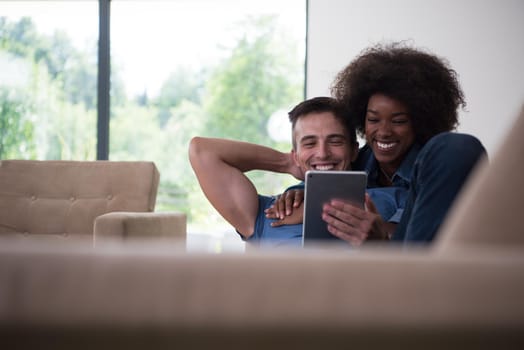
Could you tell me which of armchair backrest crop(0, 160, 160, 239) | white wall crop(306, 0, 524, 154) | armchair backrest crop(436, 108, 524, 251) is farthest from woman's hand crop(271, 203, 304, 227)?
white wall crop(306, 0, 524, 154)

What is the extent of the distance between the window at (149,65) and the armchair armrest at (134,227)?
2.92 m

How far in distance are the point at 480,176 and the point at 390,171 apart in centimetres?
148

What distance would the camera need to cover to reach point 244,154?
2.36 metres

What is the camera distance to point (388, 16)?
16.6ft

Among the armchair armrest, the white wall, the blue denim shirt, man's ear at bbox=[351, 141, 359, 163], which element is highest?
the white wall

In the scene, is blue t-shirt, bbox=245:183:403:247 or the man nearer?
blue t-shirt, bbox=245:183:403:247

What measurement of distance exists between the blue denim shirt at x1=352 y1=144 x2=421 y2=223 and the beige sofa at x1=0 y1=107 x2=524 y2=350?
1.40m

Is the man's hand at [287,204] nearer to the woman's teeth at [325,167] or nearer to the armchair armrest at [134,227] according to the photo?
the woman's teeth at [325,167]

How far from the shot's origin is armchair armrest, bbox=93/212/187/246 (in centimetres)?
236

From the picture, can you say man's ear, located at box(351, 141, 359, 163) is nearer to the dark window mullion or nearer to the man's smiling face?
the man's smiling face

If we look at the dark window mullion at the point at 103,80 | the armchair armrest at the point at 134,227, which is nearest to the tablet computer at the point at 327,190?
the armchair armrest at the point at 134,227

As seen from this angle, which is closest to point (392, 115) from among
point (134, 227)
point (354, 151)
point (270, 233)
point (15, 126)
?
point (354, 151)

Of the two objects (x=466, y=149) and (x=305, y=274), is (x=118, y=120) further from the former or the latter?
(x=305, y=274)

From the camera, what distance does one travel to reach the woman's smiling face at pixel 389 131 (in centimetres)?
210
